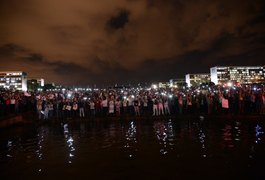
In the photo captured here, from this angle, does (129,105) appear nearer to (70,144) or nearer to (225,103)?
(225,103)

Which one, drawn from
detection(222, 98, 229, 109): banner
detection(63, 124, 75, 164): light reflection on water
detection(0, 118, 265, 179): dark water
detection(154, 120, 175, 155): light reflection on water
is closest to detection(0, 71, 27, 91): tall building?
detection(222, 98, 229, 109): banner

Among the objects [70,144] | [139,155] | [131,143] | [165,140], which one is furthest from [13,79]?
[139,155]

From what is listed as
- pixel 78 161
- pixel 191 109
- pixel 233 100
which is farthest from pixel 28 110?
pixel 233 100

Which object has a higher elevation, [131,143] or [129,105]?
[129,105]

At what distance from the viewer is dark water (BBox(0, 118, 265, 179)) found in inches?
374

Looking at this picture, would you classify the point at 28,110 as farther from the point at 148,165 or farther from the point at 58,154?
the point at 148,165

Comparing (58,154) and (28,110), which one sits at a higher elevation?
(28,110)

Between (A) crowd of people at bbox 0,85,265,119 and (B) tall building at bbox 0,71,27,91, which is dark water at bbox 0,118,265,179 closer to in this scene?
(A) crowd of people at bbox 0,85,265,119

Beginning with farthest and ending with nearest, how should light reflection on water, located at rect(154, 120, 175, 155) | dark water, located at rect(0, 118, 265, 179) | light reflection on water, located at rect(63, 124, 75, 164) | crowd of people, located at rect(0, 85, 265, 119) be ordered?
crowd of people, located at rect(0, 85, 265, 119)
light reflection on water, located at rect(154, 120, 175, 155)
light reflection on water, located at rect(63, 124, 75, 164)
dark water, located at rect(0, 118, 265, 179)

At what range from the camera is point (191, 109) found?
2631cm

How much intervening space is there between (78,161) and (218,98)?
18104 mm

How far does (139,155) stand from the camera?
1190 cm

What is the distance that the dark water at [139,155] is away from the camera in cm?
949

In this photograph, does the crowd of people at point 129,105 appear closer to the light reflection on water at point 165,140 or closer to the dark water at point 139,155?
the dark water at point 139,155
